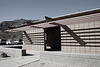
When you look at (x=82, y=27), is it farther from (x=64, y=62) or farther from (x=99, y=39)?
(x=64, y=62)

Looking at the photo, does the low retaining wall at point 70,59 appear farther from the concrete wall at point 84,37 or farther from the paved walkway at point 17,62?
the concrete wall at point 84,37

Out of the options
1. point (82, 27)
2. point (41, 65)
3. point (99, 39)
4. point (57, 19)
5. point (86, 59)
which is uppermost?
point (57, 19)

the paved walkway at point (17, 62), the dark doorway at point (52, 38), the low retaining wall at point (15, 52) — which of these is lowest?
the paved walkway at point (17, 62)

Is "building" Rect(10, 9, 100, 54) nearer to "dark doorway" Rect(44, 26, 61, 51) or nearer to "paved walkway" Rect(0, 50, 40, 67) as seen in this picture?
"paved walkway" Rect(0, 50, 40, 67)

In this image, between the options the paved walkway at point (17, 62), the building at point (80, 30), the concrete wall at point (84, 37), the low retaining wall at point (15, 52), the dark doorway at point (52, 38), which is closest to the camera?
the paved walkway at point (17, 62)

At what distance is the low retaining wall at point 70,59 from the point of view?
20.3 ft

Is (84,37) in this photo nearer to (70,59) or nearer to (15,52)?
(70,59)

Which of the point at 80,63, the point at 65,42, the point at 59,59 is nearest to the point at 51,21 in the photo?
the point at 65,42

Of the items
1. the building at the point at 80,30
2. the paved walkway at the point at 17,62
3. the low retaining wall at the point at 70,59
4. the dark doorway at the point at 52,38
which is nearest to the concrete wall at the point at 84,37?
the building at the point at 80,30

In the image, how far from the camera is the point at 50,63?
7.94 metres

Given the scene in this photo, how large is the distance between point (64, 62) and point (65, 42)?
512 centimetres

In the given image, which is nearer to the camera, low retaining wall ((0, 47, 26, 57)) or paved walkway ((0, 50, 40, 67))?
paved walkway ((0, 50, 40, 67))

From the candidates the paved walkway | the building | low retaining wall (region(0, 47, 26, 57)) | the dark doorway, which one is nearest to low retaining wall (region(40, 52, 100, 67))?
the paved walkway

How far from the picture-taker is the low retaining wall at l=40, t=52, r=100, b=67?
6.18 meters
